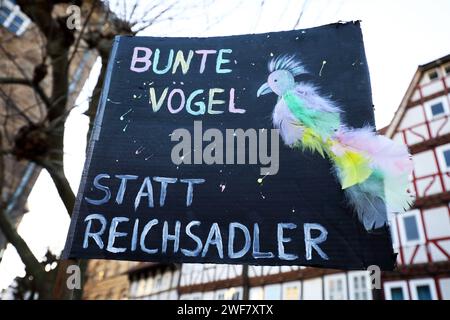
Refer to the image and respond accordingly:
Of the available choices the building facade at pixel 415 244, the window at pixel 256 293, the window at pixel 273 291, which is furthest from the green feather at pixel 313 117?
the window at pixel 256 293

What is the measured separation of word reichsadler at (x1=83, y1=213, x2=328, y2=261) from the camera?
187 centimetres

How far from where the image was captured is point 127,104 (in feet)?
7.75

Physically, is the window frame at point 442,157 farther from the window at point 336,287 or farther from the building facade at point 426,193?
the window at point 336,287

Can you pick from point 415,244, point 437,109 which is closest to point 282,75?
point 415,244

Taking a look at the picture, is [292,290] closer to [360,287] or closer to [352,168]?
[360,287]

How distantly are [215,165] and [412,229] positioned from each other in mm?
14809

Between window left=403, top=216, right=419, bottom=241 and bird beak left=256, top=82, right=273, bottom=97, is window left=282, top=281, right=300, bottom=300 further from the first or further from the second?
bird beak left=256, top=82, right=273, bottom=97

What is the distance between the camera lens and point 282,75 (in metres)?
2.29

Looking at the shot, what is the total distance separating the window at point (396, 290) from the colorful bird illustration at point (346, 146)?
46.0 ft

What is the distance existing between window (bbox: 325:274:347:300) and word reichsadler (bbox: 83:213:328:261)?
45.3ft

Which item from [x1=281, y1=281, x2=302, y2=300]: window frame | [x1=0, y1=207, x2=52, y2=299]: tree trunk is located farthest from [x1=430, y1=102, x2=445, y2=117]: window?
[x1=0, y1=207, x2=52, y2=299]: tree trunk

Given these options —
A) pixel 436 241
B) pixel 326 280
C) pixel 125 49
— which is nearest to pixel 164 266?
pixel 326 280
